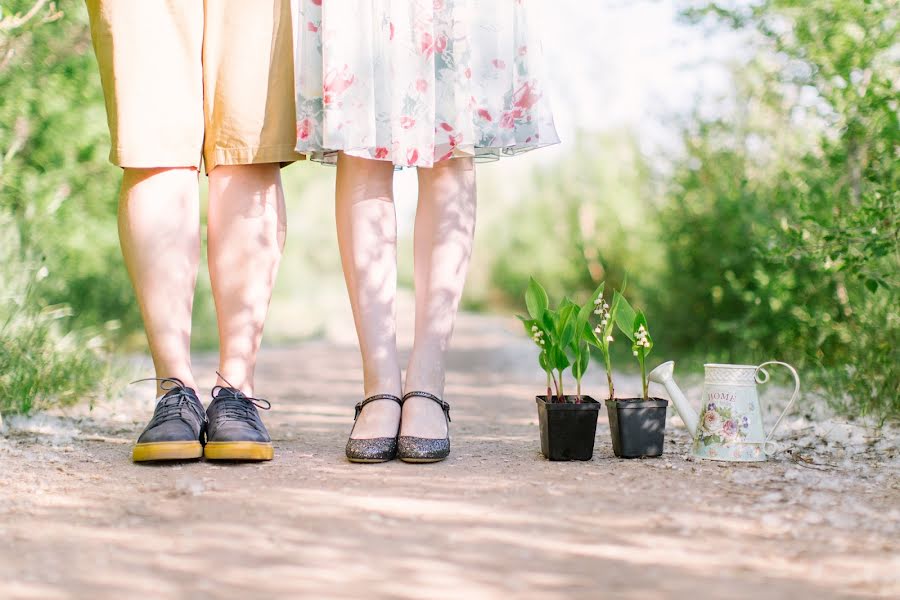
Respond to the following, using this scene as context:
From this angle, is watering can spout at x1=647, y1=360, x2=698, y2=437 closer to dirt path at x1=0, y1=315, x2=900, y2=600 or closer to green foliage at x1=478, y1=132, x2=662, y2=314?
dirt path at x1=0, y1=315, x2=900, y2=600

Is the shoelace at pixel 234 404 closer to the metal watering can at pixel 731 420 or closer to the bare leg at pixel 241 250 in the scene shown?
the bare leg at pixel 241 250

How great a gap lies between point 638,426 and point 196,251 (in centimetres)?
107

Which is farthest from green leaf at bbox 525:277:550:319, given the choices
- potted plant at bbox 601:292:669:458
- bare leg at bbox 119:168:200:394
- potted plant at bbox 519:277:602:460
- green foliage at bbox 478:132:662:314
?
green foliage at bbox 478:132:662:314

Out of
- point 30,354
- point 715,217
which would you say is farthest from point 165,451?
point 715,217

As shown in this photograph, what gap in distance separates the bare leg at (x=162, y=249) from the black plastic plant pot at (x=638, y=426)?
38.0 inches

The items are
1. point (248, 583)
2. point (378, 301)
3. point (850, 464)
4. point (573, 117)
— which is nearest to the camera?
point (248, 583)

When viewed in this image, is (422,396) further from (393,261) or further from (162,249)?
(162,249)

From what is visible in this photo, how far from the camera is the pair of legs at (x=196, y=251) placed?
197 centimetres

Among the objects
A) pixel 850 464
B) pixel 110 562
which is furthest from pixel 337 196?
pixel 850 464

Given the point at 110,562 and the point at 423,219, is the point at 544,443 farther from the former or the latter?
the point at 110,562

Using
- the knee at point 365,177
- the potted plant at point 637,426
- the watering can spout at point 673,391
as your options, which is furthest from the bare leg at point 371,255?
the watering can spout at point 673,391

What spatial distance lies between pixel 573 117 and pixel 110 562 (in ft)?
25.9

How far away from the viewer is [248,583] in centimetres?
113

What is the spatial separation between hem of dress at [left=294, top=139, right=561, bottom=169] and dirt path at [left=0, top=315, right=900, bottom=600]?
0.66 m
